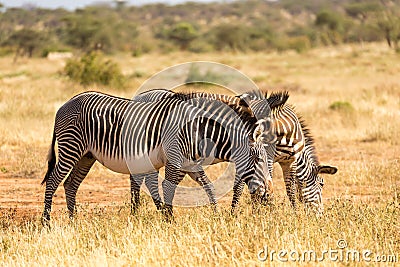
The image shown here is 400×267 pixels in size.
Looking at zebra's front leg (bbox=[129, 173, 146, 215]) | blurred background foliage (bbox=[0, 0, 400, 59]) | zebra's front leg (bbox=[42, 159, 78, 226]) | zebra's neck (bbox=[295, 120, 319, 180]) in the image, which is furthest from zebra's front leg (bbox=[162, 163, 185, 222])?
blurred background foliage (bbox=[0, 0, 400, 59])

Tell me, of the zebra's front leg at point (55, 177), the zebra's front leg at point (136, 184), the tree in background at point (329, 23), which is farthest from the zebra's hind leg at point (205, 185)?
the tree in background at point (329, 23)

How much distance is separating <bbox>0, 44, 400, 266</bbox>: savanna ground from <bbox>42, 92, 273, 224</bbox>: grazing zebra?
383 mm

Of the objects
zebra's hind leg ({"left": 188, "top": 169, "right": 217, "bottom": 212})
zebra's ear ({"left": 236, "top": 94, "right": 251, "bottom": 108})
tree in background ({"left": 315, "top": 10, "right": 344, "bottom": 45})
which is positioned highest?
zebra's ear ({"left": 236, "top": 94, "right": 251, "bottom": 108})

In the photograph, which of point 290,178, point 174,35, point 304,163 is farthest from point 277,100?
point 174,35

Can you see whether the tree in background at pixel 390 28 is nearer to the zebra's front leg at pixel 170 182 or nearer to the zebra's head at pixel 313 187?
the zebra's head at pixel 313 187

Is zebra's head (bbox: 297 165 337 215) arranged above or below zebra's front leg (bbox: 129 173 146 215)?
above

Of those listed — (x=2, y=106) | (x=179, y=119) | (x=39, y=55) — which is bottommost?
(x=39, y=55)

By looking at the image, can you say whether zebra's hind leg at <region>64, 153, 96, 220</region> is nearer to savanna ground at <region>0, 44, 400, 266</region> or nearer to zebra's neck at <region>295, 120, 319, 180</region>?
savanna ground at <region>0, 44, 400, 266</region>

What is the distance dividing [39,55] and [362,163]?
35727 mm

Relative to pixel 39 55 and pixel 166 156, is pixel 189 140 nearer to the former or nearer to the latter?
pixel 166 156

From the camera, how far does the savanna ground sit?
205 inches

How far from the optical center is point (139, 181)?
7414mm

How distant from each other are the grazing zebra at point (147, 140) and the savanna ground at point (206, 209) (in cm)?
38

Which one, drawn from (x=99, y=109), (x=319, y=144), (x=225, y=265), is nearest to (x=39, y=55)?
(x=319, y=144)
